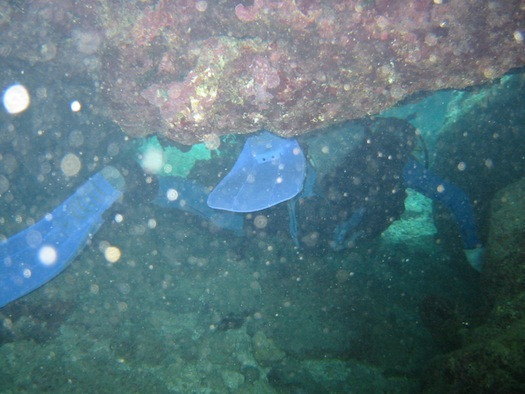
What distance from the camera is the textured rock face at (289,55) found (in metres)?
4.23

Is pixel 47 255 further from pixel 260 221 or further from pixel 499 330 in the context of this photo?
pixel 499 330

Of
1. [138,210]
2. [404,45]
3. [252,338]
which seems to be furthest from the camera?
[138,210]

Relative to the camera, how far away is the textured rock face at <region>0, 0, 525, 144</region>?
4.23m

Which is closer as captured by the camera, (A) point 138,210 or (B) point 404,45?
(B) point 404,45

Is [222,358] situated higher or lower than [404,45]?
lower

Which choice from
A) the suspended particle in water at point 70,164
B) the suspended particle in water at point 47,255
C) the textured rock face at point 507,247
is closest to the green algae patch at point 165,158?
the suspended particle in water at point 70,164

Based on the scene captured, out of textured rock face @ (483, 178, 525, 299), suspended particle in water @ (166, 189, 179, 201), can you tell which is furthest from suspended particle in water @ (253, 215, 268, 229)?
textured rock face @ (483, 178, 525, 299)

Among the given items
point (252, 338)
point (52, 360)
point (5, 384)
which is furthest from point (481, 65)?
point (5, 384)

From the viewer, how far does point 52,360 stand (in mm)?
5285

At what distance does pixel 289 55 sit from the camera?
4.43 meters

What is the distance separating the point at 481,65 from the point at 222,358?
6234 mm

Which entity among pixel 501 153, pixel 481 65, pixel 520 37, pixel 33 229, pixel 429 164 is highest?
pixel 520 37

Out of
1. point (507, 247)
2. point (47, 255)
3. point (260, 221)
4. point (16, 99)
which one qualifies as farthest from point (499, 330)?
point (16, 99)

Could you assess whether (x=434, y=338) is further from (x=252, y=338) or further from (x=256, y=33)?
(x=256, y=33)
